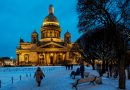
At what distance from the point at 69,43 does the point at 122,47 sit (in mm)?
158495

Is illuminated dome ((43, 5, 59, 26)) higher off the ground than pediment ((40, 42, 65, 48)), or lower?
higher

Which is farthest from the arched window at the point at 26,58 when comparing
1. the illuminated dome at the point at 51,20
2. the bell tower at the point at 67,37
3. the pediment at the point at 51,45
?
the bell tower at the point at 67,37

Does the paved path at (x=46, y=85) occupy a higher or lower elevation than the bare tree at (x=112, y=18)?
lower

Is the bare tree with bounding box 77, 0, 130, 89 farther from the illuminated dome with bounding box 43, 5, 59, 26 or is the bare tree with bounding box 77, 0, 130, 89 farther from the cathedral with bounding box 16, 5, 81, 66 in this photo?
the illuminated dome with bounding box 43, 5, 59, 26

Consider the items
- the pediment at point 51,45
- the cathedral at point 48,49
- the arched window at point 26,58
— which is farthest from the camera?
the arched window at point 26,58

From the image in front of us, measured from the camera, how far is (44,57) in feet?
581

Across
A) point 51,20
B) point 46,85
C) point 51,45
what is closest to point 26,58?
point 51,45

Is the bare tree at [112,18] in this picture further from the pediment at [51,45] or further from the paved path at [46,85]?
the pediment at [51,45]

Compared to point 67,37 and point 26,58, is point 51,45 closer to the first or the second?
point 26,58

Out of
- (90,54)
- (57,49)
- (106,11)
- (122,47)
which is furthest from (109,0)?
(57,49)

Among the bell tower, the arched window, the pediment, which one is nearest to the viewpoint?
the pediment

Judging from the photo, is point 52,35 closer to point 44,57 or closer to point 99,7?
point 44,57

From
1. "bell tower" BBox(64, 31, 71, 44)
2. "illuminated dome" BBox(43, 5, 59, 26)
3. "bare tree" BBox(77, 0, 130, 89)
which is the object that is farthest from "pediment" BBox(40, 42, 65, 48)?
"bare tree" BBox(77, 0, 130, 89)

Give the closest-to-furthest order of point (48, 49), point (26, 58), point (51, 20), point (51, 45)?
point (51, 45) < point (48, 49) < point (26, 58) < point (51, 20)
